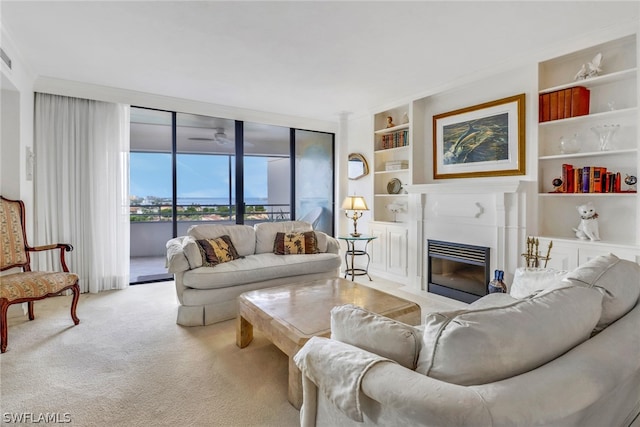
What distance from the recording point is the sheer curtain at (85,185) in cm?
370

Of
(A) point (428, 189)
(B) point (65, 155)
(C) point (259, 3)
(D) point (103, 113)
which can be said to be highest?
(C) point (259, 3)

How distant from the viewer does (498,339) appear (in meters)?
0.88

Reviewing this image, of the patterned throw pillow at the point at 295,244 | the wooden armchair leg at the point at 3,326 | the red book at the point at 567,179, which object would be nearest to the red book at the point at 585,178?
the red book at the point at 567,179

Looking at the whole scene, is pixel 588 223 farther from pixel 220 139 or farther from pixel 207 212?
pixel 207 212

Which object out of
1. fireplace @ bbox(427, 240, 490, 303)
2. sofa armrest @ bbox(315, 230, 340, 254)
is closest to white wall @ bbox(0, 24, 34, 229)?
sofa armrest @ bbox(315, 230, 340, 254)

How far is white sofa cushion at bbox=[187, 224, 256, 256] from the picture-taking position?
3631mm

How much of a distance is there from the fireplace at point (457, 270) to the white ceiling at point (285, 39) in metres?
1.99

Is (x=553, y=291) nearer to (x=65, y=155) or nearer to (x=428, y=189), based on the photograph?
(x=428, y=189)

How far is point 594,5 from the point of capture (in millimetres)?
2293

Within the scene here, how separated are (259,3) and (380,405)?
8.16 feet

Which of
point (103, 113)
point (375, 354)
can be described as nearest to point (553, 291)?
point (375, 354)

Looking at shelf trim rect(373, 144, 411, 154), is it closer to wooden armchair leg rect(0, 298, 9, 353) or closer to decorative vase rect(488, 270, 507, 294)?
decorative vase rect(488, 270, 507, 294)

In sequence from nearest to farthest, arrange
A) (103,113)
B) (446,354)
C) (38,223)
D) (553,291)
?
(446,354)
(553,291)
(38,223)
(103,113)

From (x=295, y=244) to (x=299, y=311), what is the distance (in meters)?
1.75
